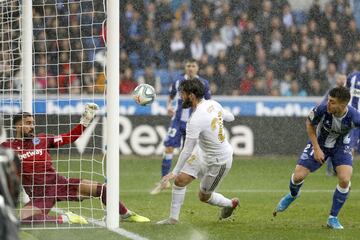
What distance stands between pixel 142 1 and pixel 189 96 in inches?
502

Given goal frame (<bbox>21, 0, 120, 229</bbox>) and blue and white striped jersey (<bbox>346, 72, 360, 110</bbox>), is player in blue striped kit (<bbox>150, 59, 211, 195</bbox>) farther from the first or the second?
goal frame (<bbox>21, 0, 120, 229</bbox>)

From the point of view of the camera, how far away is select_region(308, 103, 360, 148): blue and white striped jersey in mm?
10383

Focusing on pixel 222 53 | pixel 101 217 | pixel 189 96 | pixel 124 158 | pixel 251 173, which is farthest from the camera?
pixel 222 53

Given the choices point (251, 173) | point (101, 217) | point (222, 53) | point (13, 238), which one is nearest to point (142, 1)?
point (222, 53)

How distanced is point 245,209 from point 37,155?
301cm

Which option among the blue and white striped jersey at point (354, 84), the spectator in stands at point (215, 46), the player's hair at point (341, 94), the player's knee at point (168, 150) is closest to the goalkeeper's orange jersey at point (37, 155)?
the player's hair at point (341, 94)

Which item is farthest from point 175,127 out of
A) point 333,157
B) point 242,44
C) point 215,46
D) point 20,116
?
point 242,44

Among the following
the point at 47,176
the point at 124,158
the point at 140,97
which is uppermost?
the point at 140,97

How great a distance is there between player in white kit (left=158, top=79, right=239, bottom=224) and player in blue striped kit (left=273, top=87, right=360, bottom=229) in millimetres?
847

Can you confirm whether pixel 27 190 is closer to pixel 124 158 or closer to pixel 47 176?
pixel 47 176

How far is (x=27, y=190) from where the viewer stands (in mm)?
10703

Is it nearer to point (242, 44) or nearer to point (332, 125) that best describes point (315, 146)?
point (332, 125)

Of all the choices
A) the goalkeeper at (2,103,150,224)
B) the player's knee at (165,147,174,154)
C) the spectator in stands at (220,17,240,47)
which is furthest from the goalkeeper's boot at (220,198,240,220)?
the spectator in stands at (220,17,240,47)

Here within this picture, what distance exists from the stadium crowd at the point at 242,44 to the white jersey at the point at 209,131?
10765 mm
